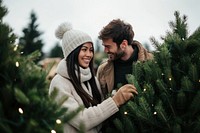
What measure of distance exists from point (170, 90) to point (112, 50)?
1.71 metres

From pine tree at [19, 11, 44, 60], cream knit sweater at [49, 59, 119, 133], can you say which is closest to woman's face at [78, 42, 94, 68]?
cream knit sweater at [49, 59, 119, 133]

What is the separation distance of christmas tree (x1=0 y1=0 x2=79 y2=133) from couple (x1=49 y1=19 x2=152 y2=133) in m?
0.79

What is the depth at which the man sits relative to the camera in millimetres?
4109

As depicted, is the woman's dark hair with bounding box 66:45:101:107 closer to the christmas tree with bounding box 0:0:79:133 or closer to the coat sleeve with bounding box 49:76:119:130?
Result: the coat sleeve with bounding box 49:76:119:130

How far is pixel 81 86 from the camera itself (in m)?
3.42

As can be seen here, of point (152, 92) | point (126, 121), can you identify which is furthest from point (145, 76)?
point (126, 121)

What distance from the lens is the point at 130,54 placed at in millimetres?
4355

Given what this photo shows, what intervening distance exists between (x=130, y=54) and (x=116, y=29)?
0.44 m

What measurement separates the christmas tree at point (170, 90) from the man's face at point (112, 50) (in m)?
1.25

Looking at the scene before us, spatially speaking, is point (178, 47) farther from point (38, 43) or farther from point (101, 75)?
point (38, 43)

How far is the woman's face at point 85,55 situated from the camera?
11.5ft

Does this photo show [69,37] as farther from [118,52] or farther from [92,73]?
[118,52]

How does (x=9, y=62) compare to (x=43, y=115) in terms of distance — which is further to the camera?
(x=9, y=62)

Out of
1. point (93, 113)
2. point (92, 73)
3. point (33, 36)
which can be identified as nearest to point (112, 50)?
point (92, 73)
